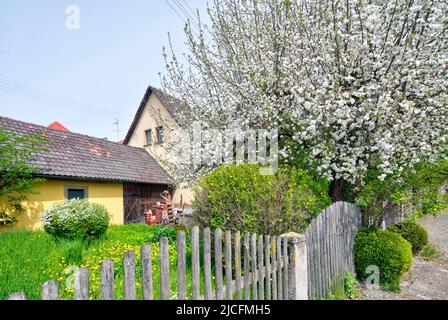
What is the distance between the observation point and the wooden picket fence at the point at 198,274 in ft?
5.67

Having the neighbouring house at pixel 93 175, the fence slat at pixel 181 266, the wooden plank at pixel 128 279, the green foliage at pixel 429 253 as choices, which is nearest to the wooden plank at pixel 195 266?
the fence slat at pixel 181 266

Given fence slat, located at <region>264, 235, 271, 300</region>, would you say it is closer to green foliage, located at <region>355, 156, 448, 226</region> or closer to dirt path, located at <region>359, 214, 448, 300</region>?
dirt path, located at <region>359, 214, 448, 300</region>

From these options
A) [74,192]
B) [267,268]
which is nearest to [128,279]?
[267,268]

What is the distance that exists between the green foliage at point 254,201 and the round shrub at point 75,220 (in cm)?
546

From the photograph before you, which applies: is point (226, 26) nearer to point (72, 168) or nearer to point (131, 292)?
point (131, 292)

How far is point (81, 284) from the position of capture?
1.63m

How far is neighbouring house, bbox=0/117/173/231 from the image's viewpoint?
10.6 m

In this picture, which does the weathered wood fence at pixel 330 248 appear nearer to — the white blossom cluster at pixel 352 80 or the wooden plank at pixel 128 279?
the white blossom cluster at pixel 352 80

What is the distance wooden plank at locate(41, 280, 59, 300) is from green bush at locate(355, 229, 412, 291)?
18.6ft

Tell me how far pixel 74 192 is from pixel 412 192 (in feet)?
39.6

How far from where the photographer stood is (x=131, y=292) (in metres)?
1.86

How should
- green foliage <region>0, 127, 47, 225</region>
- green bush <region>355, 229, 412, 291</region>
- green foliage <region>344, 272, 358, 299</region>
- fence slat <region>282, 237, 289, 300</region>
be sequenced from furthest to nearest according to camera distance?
green foliage <region>0, 127, 47, 225</region> → green bush <region>355, 229, 412, 291</region> → green foliage <region>344, 272, 358, 299</region> → fence slat <region>282, 237, 289, 300</region>

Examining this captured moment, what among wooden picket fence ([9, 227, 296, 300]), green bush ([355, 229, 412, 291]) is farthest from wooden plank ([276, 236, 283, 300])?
green bush ([355, 229, 412, 291])
